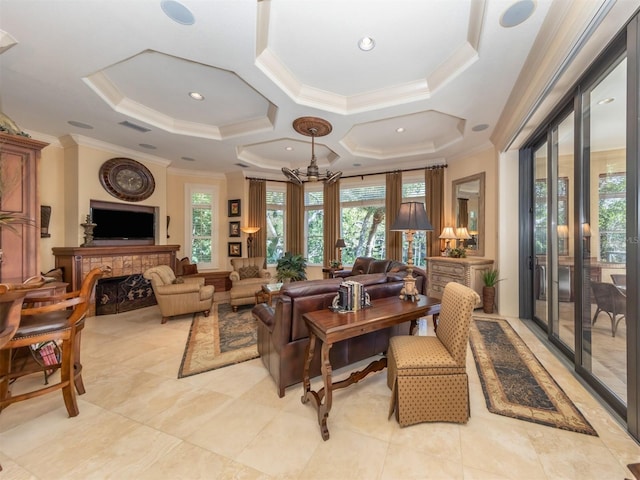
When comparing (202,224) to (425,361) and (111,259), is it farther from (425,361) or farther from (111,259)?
(425,361)

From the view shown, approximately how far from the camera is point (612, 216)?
2.12 m

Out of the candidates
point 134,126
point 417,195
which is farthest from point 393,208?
point 134,126

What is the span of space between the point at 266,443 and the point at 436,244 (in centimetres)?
510

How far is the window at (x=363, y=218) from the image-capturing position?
21.2ft

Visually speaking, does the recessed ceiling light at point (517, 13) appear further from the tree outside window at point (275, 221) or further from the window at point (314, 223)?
the tree outside window at point (275, 221)

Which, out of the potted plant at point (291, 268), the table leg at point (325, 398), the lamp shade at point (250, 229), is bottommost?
the table leg at point (325, 398)

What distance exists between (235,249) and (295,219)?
5.95 ft

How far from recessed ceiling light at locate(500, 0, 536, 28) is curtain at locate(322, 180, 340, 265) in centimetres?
479

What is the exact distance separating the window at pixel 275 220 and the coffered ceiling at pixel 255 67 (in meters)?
2.44

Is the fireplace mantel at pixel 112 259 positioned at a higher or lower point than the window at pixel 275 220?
lower

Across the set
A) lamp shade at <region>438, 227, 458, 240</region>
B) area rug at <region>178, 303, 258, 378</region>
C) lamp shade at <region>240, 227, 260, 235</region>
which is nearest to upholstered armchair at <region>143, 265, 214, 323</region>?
area rug at <region>178, 303, 258, 378</region>

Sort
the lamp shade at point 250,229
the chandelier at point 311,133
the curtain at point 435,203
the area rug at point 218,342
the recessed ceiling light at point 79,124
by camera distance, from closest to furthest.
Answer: the area rug at point 218,342, the chandelier at point 311,133, the recessed ceiling light at point 79,124, the curtain at point 435,203, the lamp shade at point 250,229

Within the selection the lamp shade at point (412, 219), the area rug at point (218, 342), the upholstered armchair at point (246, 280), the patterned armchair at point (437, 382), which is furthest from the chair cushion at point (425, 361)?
the upholstered armchair at point (246, 280)

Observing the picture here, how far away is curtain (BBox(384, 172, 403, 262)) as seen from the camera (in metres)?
6.08
